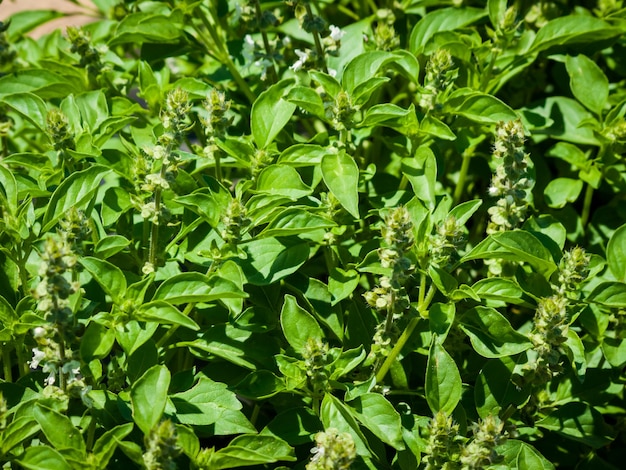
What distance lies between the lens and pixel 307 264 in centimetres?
313

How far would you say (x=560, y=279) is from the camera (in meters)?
2.48

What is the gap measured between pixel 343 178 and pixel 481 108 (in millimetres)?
652

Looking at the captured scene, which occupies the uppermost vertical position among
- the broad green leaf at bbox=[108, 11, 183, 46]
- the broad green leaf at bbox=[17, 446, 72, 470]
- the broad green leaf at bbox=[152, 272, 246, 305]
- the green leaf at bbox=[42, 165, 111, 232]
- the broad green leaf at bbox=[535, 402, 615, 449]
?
the broad green leaf at bbox=[108, 11, 183, 46]

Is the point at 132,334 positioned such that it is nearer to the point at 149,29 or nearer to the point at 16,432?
the point at 16,432

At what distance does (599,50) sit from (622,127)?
1.97 ft

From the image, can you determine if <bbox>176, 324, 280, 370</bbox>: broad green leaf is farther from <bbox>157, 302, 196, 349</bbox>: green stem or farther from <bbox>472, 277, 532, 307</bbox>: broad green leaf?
<bbox>472, 277, 532, 307</bbox>: broad green leaf

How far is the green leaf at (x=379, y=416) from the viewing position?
2.24 metres

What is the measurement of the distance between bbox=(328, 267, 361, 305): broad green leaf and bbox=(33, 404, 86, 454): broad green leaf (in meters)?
0.89

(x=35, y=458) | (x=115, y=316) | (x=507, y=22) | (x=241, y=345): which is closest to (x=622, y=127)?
(x=507, y=22)

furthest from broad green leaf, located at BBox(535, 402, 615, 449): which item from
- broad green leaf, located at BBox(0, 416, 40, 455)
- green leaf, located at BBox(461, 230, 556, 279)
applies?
broad green leaf, located at BBox(0, 416, 40, 455)

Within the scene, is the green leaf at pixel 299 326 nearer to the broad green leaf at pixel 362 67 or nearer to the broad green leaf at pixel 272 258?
the broad green leaf at pixel 272 258

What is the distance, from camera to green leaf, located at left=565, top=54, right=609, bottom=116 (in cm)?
313

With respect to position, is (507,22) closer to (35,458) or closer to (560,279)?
(560,279)

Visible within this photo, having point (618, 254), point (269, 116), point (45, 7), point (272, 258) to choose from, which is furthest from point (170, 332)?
point (45, 7)
